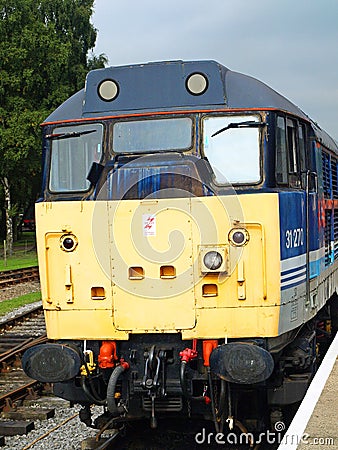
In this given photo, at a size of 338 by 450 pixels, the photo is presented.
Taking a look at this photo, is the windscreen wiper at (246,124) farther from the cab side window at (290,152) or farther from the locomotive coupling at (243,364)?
the locomotive coupling at (243,364)

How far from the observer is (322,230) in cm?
939

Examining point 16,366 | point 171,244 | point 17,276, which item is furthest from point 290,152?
point 17,276

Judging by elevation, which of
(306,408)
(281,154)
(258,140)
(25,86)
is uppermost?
(25,86)

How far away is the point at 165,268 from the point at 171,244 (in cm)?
24

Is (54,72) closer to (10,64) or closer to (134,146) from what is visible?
(10,64)

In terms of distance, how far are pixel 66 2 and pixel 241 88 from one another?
38.7m

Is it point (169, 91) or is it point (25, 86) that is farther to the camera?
point (25, 86)

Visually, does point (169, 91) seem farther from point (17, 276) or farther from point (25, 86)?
point (25, 86)

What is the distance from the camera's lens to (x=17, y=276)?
25.7 meters

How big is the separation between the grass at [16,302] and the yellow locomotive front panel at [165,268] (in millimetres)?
10906

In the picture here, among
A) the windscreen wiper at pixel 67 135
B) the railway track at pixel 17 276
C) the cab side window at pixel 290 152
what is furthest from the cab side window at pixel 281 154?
the railway track at pixel 17 276

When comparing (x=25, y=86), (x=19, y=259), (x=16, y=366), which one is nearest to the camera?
(x=16, y=366)

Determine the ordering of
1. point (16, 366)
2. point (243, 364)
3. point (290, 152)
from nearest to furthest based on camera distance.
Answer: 1. point (243, 364)
2. point (290, 152)
3. point (16, 366)

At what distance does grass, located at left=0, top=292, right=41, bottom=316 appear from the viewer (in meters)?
18.4
